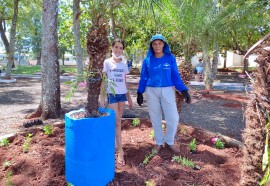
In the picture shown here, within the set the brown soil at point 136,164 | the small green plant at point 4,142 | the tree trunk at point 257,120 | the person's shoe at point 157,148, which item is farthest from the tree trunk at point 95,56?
the small green plant at point 4,142

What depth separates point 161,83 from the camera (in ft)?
12.7

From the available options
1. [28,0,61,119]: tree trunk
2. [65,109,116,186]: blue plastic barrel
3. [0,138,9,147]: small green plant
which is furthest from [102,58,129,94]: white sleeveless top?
[28,0,61,119]: tree trunk

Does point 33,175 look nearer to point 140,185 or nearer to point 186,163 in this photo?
point 140,185

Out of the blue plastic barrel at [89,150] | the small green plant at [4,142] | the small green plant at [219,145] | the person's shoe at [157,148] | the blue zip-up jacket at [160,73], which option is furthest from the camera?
the small green plant at [219,145]

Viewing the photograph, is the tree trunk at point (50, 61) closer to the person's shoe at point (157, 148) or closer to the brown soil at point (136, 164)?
the brown soil at point (136, 164)

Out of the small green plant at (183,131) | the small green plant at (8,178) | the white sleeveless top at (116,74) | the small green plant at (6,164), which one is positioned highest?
the white sleeveless top at (116,74)

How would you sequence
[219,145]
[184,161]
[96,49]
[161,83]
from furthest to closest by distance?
[219,145], [161,83], [184,161], [96,49]

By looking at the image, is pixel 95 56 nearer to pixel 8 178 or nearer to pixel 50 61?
pixel 8 178

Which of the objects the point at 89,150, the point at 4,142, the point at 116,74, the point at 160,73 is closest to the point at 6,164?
the point at 4,142

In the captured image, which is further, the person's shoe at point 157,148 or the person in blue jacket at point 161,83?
the person's shoe at point 157,148

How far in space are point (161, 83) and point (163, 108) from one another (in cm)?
41

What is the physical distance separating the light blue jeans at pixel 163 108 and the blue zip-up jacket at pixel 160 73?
3.5 inches

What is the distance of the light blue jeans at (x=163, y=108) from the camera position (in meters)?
3.92

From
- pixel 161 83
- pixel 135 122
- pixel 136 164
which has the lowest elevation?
pixel 136 164
